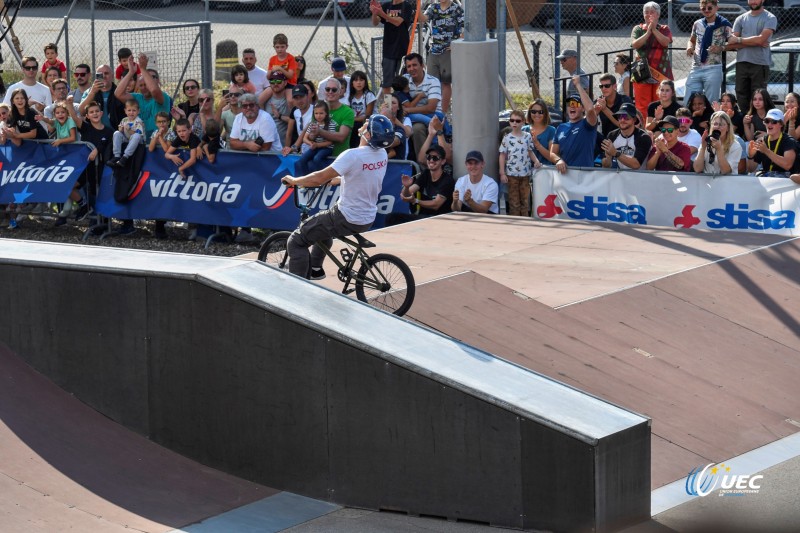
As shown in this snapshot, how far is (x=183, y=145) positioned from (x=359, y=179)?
659cm

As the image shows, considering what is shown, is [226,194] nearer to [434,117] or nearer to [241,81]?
[241,81]

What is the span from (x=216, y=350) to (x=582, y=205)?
741cm

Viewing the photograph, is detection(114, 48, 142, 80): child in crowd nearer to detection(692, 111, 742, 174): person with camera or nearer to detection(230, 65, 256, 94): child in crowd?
detection(230, 65, 256, 94): child in crowd

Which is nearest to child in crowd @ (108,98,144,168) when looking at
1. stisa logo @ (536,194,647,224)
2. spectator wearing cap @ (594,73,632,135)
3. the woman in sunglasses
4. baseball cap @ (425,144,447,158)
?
baseball cap @ (425,144,447,158)

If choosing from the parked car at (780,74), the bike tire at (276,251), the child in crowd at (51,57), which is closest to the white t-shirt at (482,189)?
the bike tire at (276,251)

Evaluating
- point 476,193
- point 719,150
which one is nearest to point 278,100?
point 476,193

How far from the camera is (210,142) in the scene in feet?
54.4

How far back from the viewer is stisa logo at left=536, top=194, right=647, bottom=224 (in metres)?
15.2

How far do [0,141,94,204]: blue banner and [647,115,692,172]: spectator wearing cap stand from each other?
8.07 meters

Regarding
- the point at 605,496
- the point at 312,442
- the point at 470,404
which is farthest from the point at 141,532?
the point at 605,496

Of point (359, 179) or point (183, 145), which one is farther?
point (183, 145)

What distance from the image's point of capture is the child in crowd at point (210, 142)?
1655 centimetres

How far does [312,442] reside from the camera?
9055 mm

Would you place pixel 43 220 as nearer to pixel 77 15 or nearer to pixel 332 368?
pixel 332 368
